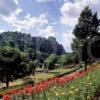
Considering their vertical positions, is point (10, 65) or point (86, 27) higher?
point (86, 27)

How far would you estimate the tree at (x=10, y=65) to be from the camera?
53719mm

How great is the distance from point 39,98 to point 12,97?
56.1 inches

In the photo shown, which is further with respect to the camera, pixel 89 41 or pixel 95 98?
pixel 89 41

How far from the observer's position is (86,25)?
51875 mm

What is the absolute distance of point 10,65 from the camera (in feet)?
177

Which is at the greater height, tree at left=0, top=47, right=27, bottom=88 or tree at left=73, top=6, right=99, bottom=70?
tree at left=73, top=6, right=99, bottom=70

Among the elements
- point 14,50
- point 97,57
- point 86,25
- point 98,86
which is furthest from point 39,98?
point 14,50

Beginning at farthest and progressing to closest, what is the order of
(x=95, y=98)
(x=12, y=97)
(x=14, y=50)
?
(x=14, y=50) → (x=12, y=97) → (x=95, y=98)

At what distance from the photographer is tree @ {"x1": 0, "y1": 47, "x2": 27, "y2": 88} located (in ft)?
176

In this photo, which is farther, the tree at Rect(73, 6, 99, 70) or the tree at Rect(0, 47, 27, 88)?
the tree at Rect(0, 47, 27, 88)

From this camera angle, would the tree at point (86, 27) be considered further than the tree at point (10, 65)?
No

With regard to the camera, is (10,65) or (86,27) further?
(10,65)

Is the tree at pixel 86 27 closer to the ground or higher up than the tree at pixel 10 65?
higher up

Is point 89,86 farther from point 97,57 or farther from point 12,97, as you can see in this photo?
point 97,57
